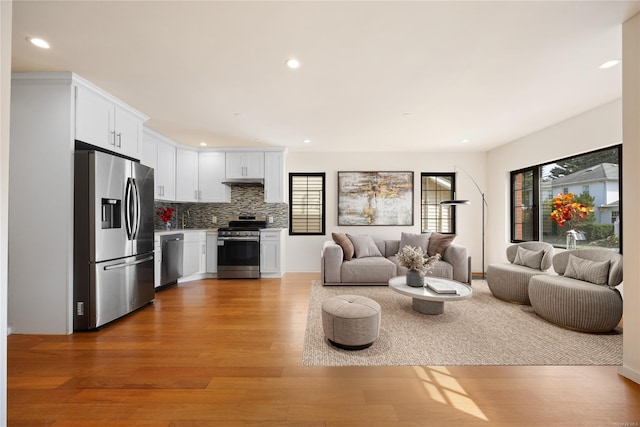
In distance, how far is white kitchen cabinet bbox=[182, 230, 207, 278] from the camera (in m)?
4.50

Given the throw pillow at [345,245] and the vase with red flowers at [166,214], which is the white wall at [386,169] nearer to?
the throw pillow at [345,245]

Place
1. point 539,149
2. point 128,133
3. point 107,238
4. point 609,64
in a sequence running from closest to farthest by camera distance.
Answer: point 609,64
point 107,238
point 128,133
point 539,149

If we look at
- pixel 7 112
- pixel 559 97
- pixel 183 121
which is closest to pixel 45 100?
pixel 183 121

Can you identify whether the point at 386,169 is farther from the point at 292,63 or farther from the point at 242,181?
the point at 292,63

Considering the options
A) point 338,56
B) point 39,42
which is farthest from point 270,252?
point 39,42

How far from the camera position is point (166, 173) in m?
4.51

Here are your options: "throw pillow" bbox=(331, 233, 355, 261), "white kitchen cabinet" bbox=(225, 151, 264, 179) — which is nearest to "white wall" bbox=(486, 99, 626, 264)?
"throw pillow" bbox=(331, 233, 355, 261)

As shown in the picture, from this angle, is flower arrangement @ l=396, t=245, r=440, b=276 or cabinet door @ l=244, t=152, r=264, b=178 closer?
flower arrangement @ l=396, t=245, r=440, b=276

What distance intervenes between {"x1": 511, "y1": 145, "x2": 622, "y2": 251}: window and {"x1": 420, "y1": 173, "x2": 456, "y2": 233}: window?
1.07 metres

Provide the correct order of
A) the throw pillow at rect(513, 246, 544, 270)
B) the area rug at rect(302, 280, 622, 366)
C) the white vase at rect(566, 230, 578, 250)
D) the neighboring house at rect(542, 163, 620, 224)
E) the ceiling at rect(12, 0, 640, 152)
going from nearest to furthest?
the ceiling at rect(12, 0, 640, 152), the area rug at rect(302, 280, 622, 366), the neighboring house at rect(542, 163, 620, 224), the white vase at rect(566, 230, 578, 250), the throw pillow at rect(513, 246, 544, 270)

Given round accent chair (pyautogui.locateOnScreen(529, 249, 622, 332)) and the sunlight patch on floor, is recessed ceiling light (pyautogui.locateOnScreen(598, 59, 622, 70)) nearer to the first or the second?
round accent chair (pyautogui.locateOnScreen(529, 249, 622, 332))

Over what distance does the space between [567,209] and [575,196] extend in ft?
1.51

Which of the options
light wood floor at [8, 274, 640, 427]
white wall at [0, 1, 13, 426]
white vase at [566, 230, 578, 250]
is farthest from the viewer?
white vase at [566, 230, 578, 250]

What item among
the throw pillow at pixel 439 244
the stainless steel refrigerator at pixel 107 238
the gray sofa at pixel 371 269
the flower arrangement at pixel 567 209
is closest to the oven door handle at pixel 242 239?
the gray sofa at pixel 371 269
